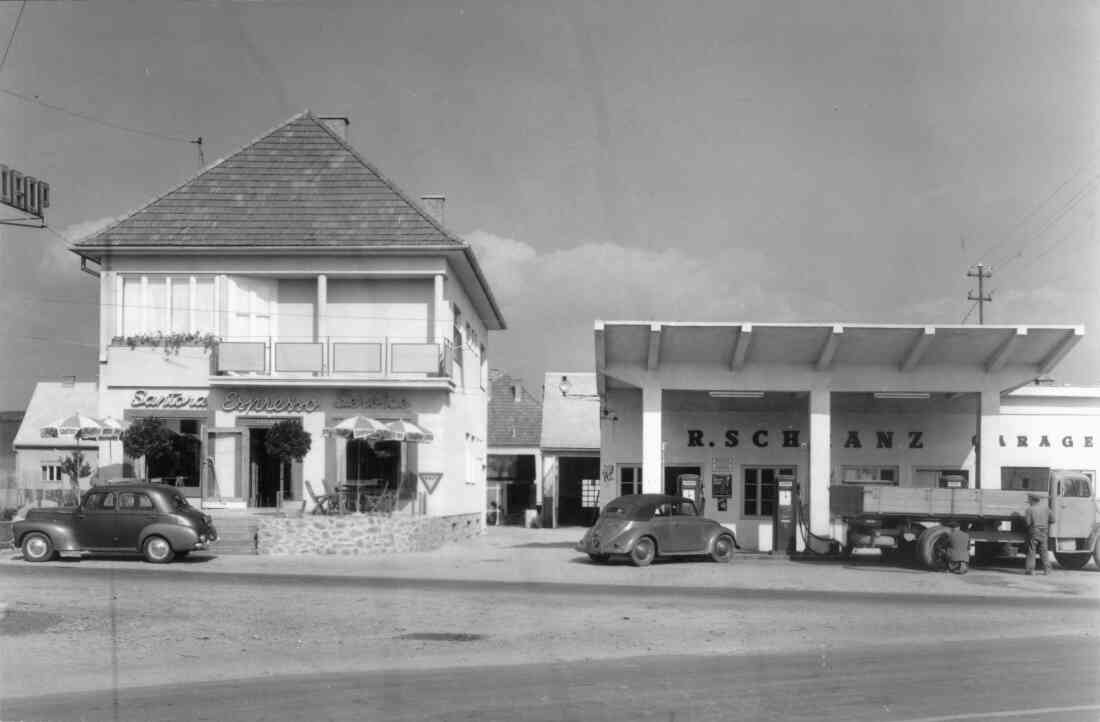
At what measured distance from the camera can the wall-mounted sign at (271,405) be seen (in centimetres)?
3172

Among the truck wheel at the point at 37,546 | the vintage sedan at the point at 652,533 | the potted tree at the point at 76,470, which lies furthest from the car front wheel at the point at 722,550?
the potted tree at the point at 76,470

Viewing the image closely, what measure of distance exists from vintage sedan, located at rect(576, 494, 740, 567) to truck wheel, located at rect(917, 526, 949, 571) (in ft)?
13.4

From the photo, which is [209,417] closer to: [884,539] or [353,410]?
[353,410]

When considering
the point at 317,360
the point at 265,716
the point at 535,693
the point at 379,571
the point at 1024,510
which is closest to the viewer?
the point at 265,716

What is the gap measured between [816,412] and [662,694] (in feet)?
63.7

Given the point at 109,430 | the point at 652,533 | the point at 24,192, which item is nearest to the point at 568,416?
the point at 109,430

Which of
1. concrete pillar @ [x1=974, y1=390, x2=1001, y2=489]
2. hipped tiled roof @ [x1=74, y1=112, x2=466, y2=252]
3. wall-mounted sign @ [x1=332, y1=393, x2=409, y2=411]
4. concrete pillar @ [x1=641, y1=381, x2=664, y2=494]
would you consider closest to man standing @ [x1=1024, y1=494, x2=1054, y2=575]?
concrete pillar @ [x1=974, y1=390, x2=1001, y2=489]

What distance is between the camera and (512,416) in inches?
2304

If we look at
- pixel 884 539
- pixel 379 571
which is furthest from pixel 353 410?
pixel 884 539

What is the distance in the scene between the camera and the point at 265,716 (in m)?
9.86

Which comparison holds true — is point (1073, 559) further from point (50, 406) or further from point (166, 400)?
point (50, 406)

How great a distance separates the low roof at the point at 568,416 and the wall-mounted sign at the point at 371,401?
22.5 m

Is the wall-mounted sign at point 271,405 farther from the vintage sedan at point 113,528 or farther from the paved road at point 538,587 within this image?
the paved road at point 538,587

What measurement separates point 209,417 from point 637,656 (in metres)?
20.8
